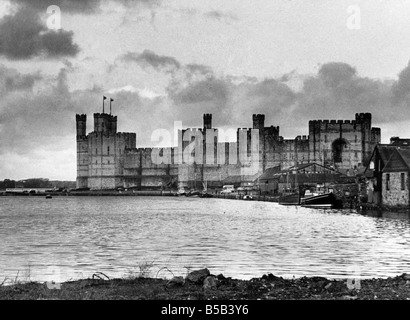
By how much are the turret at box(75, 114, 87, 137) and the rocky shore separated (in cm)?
10198

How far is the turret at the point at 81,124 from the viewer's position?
4348 inches

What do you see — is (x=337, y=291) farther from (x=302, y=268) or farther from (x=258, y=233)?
(x=258, y=233)

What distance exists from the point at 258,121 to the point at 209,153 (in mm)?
11337

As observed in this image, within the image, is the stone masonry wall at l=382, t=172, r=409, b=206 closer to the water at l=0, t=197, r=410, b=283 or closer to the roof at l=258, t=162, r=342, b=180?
the water at l=0, t=197, r=410, b=283

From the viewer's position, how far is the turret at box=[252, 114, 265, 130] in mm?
95000

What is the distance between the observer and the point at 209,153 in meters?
103

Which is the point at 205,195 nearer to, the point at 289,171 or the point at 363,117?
the point at 363,117

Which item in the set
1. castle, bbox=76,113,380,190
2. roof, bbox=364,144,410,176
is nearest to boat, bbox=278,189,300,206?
roof, bbox=364,144,410,176

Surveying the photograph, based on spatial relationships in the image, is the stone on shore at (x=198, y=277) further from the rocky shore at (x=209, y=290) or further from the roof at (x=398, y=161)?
the roof at (x=398, y=161)


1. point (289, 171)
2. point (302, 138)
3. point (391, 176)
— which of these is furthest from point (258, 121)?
point (391, 176)

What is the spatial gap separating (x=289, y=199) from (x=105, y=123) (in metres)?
53.6
